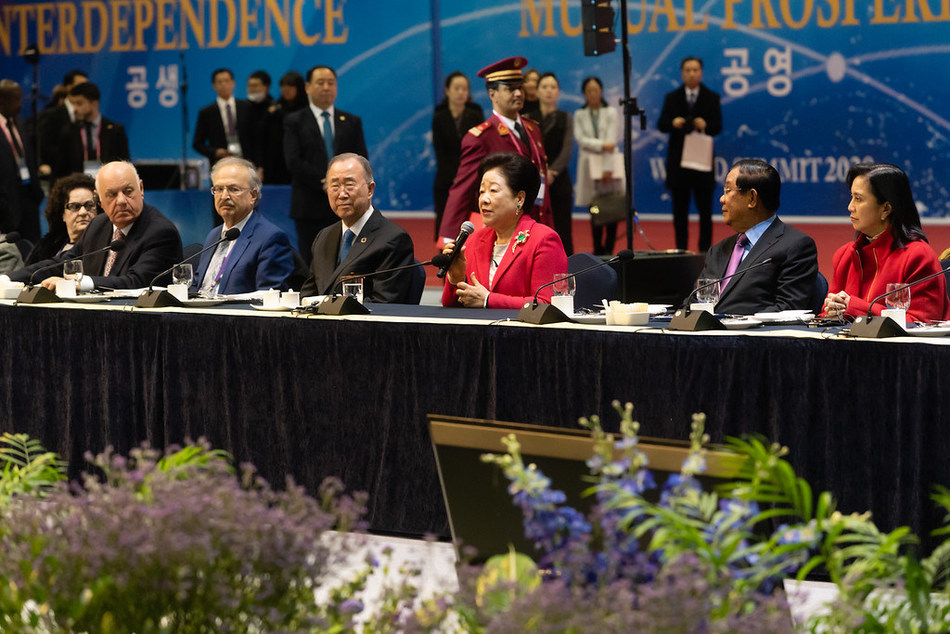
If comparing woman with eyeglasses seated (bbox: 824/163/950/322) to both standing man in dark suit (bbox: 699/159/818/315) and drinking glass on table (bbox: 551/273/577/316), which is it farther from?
drinking glass on table (bbox: 551/273/577/316)

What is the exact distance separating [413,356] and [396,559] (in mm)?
570

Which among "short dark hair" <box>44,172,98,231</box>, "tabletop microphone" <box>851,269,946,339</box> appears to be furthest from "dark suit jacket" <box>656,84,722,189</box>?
"tabletop microphone" <box>851,269,946,339</box>

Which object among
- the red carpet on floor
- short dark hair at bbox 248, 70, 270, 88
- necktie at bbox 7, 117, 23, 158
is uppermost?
short dark hair at bbox 248, 70, 270, 88

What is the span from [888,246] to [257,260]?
2339 mm

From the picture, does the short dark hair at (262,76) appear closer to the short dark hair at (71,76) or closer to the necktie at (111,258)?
the short dark hair at (71,76)

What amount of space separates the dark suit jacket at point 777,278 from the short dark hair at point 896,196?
26 centimetres

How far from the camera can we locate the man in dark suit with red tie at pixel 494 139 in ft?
20.8

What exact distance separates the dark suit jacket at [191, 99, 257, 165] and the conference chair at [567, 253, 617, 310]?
5.78 meters

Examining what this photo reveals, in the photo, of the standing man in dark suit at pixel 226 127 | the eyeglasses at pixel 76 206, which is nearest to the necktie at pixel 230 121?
the standing man in dark suit at pixel 226 127

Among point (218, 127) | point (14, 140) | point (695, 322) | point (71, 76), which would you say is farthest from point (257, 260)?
point (71, 76)

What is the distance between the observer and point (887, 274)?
440cm

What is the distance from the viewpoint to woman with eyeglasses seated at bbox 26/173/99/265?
620cm

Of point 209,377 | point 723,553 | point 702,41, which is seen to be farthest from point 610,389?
point 702,41

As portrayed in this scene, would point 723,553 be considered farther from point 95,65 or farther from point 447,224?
point 95,65
